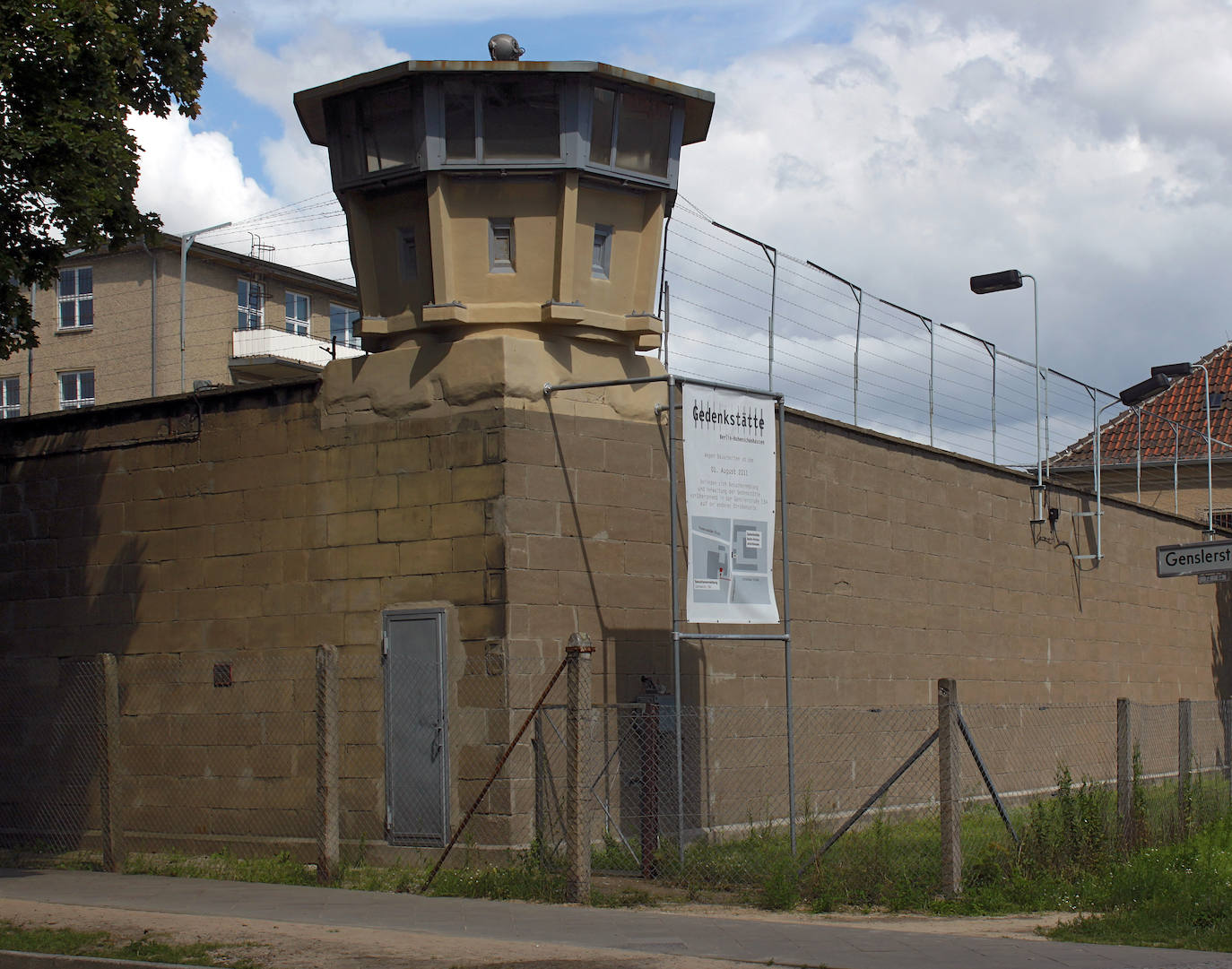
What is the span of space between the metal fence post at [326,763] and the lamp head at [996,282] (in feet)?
33.7

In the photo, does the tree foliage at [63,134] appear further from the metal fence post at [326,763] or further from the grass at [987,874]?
the grass at [987,874]

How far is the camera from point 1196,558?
13836mm

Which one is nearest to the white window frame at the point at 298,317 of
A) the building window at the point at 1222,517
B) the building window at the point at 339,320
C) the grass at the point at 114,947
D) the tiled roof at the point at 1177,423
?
the building window at the point at 339,320

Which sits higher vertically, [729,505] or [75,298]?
[75,298]

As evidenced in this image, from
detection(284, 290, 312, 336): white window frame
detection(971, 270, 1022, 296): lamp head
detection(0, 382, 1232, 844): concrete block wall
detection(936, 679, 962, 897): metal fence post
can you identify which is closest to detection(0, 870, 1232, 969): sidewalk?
detection(936, 679, 962, 897): metal fence post

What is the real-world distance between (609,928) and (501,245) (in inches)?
243

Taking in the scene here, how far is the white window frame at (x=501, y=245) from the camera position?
13.3 metres

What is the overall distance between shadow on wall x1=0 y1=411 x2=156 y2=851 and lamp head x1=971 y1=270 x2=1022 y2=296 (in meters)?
10.5

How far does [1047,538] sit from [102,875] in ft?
43.3

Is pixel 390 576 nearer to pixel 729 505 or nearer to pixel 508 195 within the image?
pixel 729 505

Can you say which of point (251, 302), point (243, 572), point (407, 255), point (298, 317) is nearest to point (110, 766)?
point (243, 572)

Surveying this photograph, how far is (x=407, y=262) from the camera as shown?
536 inches

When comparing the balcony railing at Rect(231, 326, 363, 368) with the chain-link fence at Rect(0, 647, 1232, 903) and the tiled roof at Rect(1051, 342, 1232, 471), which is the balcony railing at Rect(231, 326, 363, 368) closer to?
the tiled roof at Rect(1051, 342, 1232, 471)

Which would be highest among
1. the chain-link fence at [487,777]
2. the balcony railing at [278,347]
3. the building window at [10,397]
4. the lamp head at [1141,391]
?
the balcony railing at [278,347]
